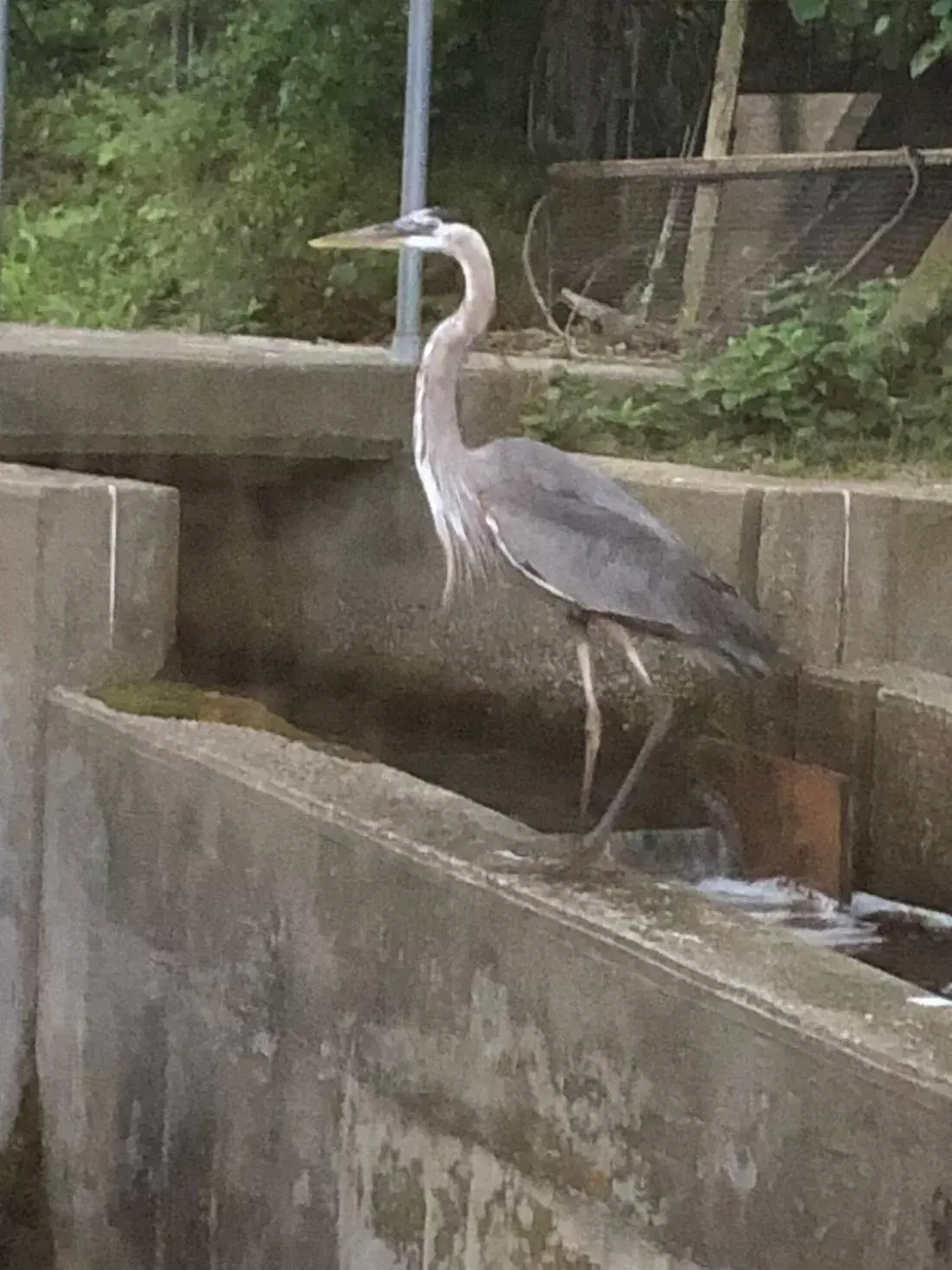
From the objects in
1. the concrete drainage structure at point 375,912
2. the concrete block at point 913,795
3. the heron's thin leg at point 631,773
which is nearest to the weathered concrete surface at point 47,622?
the concrete drainage structure at point 375,912

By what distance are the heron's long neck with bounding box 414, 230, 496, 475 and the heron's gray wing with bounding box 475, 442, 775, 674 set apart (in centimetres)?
20

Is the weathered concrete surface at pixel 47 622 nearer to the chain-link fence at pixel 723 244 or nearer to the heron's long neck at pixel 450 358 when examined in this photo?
the heron's long neck at pixel 450 358

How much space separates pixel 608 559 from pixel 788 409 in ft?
9.20

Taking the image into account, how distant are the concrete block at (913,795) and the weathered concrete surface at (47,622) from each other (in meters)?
1.63

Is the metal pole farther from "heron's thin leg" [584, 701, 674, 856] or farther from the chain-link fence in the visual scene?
"heron's thin leg" [584, 701, 674, 856]

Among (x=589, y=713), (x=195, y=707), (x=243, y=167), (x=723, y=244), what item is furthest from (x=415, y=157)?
(x=243, y=167)

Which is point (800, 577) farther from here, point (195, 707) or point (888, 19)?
point (888, 19)

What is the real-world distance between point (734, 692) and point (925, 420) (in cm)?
153

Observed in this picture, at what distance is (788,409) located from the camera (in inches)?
256

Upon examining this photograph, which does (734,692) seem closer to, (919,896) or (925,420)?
(919,896)

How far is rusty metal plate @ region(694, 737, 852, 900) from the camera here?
187 inches

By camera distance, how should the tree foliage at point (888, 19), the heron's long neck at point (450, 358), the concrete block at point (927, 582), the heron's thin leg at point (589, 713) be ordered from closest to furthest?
the heron's thin leg at point (589, 713) < the heron's long neck at point (450, 358) < the concrete block at point (927, 582) < the tree foliage at point (888, 19)

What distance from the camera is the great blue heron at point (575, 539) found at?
3.82 metres

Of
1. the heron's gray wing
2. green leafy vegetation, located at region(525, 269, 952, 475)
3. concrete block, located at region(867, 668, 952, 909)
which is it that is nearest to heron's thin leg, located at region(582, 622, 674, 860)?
the heron's gray wing
